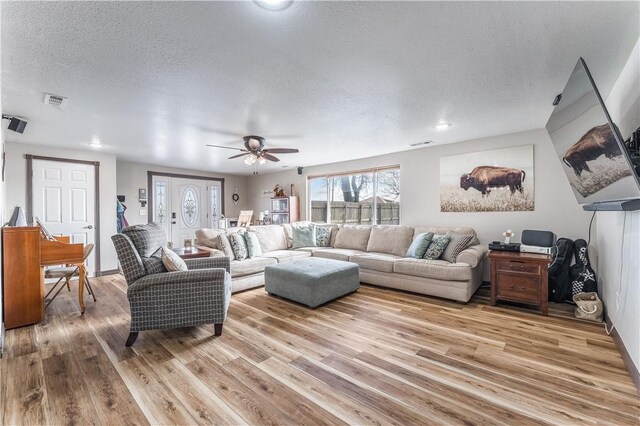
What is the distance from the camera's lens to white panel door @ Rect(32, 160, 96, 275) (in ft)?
14.2

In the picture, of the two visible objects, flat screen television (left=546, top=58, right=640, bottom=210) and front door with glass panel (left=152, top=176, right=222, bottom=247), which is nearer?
flat screen television (left=546, top=58, right=640, bottom=210)

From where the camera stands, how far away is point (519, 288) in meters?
3.10

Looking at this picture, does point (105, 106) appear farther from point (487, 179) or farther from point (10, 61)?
point (487, 179)

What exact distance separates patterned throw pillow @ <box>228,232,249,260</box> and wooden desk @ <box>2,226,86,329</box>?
2032mm

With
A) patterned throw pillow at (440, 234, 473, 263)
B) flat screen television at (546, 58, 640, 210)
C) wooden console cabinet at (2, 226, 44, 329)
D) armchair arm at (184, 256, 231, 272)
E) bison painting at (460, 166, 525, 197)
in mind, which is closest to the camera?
flat screen television at (546, 58, 640, 210)

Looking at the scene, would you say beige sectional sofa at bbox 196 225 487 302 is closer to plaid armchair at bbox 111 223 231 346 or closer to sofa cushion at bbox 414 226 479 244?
sofa cushion at bbox 414 226 479 244

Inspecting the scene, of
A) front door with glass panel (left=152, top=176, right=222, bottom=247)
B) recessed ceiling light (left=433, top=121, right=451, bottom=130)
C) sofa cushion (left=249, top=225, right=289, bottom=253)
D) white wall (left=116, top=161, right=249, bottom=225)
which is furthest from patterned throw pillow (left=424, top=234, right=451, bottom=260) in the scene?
white wall (left=116, top=161, right=249, bottom=225)

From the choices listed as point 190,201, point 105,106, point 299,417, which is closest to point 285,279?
point 299,417

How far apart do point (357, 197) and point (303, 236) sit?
1.47 meters

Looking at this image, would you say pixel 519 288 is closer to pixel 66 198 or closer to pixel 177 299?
pixel 177 299

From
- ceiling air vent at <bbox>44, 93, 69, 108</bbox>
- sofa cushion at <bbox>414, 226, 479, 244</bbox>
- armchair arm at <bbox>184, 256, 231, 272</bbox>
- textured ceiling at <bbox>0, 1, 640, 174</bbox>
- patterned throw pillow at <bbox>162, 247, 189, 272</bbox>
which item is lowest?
armchair arm at <bbox>184, 256, 231, 272</bbox>

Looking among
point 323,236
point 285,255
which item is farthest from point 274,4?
point 323,236

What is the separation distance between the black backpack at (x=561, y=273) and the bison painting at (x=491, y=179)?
2.95 ft

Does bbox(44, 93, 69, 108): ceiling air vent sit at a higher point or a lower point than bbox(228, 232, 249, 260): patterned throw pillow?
higher
